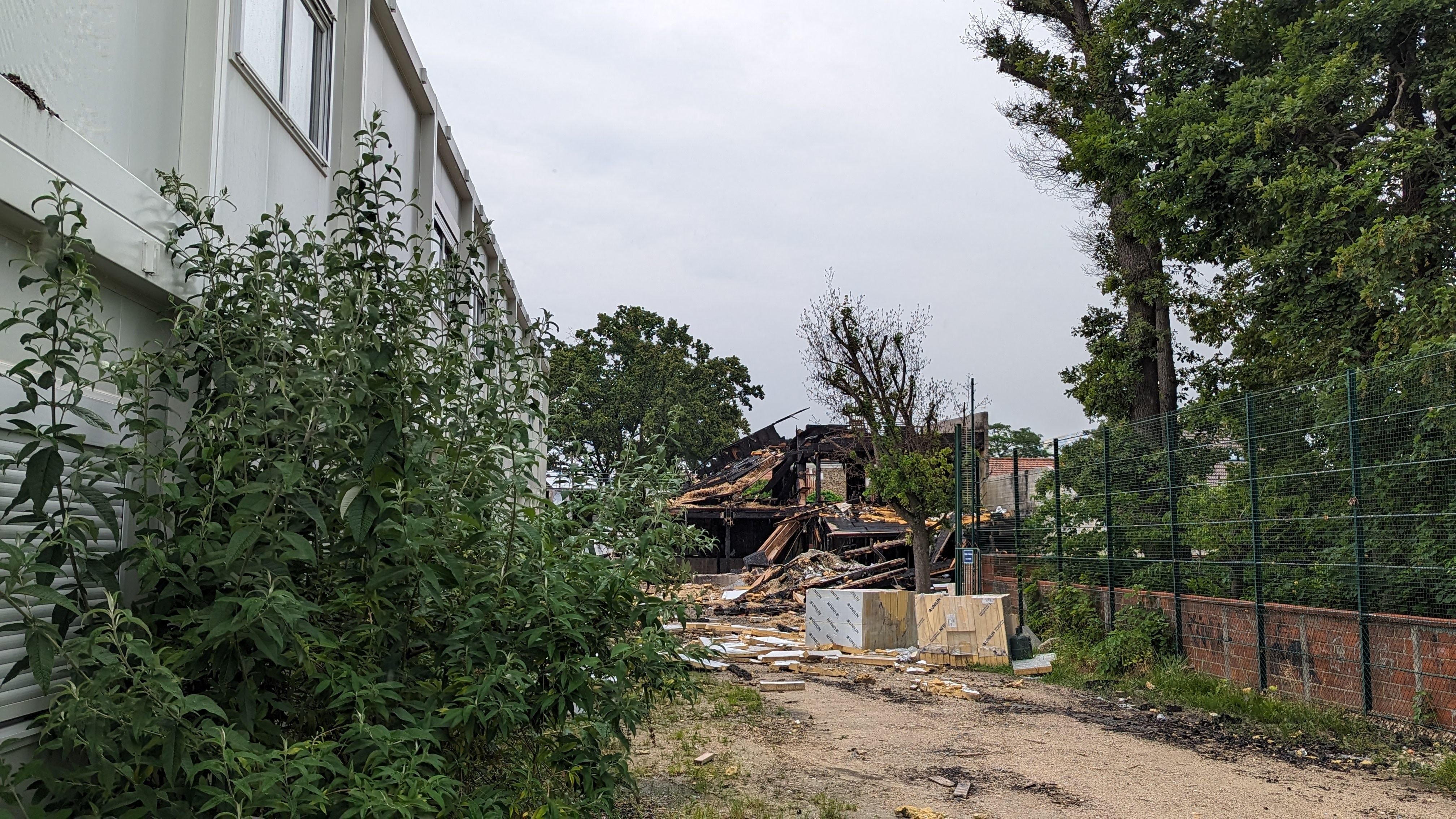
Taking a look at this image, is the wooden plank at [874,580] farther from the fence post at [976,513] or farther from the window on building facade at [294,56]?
the window on building facade at [294,56]

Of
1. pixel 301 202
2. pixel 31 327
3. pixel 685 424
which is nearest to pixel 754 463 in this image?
pixel 685 424

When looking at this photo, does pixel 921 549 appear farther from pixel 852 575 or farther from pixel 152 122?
pixel 152 122

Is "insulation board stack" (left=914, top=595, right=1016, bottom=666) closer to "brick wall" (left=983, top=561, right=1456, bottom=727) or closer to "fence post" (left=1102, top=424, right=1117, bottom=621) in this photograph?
"fence post" (left=1102, top=424, right=1117, bottom=621)

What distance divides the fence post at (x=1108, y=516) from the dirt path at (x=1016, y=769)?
243cm

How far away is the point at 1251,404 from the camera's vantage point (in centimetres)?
978

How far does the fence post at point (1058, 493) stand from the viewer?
13609 mm

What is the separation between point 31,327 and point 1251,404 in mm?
10045

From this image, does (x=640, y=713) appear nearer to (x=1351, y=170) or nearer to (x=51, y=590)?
(x=51, y=590)

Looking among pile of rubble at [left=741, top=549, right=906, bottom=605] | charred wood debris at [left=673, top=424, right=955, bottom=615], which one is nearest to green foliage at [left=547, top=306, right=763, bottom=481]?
charred wood debris at [left=673, top=424, right=955, bottom=615]

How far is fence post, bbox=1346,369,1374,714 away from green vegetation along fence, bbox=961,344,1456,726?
0.01 meters

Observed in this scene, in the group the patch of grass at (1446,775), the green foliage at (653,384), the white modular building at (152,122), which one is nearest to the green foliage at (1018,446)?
the patch of grass at (1446,775)

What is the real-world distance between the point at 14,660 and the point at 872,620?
12141 millimetres

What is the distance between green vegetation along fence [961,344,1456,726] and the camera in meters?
7.75

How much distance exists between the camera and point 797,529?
30500 mm
